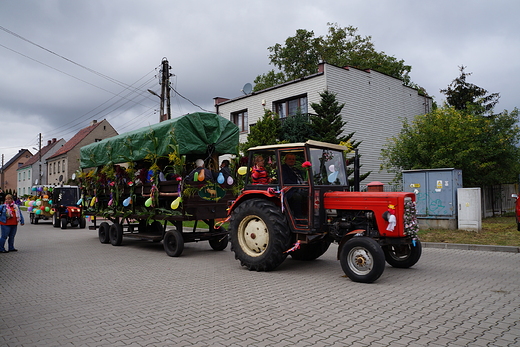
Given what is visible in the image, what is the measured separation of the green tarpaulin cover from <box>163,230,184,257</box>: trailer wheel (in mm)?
2033

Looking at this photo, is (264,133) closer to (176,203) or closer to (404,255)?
(176,203)

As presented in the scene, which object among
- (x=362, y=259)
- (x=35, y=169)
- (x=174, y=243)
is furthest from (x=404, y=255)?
(x=35, y=169)

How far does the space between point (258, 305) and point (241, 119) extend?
79.6ft

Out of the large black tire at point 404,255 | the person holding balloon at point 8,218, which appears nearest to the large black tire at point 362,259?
the large black tire at point 404,255

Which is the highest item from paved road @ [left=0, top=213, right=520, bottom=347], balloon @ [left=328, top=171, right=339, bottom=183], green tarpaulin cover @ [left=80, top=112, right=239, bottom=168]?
green tarpaulin cover @ [left=80, top=112, right=239, bottom=168]

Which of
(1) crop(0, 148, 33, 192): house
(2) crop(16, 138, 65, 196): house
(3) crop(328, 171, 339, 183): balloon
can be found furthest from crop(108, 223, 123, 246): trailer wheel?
(1) crop(0, 148, 33, 192): house

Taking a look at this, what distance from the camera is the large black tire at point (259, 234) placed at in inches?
298

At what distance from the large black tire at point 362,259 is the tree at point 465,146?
1234cm

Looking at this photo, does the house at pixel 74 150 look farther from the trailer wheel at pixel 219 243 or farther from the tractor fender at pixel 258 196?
the tractor fender at pixel 258 196

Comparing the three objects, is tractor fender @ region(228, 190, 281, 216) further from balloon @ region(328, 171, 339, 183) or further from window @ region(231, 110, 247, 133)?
window @ region(231, 110, 247, 133)

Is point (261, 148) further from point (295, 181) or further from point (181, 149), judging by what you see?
point (181, 149)

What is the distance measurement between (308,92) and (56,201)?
15331 millimetres

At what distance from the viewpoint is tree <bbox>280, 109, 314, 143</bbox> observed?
66.0ft

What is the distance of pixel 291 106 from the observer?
25.5m
